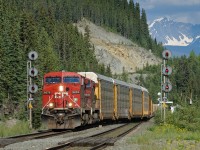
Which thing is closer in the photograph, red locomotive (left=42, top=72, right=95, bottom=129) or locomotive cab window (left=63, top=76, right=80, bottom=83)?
red locomotive (left=42, top=72, right=95, bottom=129)

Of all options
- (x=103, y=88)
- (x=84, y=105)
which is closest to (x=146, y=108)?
(x=103, y=88)

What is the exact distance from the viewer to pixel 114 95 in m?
41.4

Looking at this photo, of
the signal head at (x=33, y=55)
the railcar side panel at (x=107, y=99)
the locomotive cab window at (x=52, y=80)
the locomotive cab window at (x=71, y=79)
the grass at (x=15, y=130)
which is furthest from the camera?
the railcar side panel at (x=107, y=99)

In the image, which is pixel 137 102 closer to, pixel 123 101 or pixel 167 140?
pixel 123 101

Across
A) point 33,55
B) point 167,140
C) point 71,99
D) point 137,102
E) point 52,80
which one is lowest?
point 167,140

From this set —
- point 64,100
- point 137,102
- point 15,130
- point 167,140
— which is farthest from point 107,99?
point 167,140

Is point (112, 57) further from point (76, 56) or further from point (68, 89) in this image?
point (68, 89)

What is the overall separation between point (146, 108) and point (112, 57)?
13921 cm

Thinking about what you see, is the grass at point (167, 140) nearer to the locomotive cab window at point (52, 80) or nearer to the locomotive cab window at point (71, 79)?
the locomotive cab window at point (71, 79)

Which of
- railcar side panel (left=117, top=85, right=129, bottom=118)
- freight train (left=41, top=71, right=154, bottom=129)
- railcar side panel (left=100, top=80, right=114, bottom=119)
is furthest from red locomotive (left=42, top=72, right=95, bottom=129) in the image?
railcar side panel (left=117, top=85, right=129, bottom=118)

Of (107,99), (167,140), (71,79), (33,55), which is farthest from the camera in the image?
(107,99)

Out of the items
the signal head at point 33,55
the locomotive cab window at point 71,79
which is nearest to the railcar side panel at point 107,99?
the signal head at point 33,55

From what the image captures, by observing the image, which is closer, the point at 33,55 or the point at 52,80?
the point at 52,80

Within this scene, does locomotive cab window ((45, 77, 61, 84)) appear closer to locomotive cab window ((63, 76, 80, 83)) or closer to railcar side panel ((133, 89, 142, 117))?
locomotive cab window ((63, 76, 80, 83))
